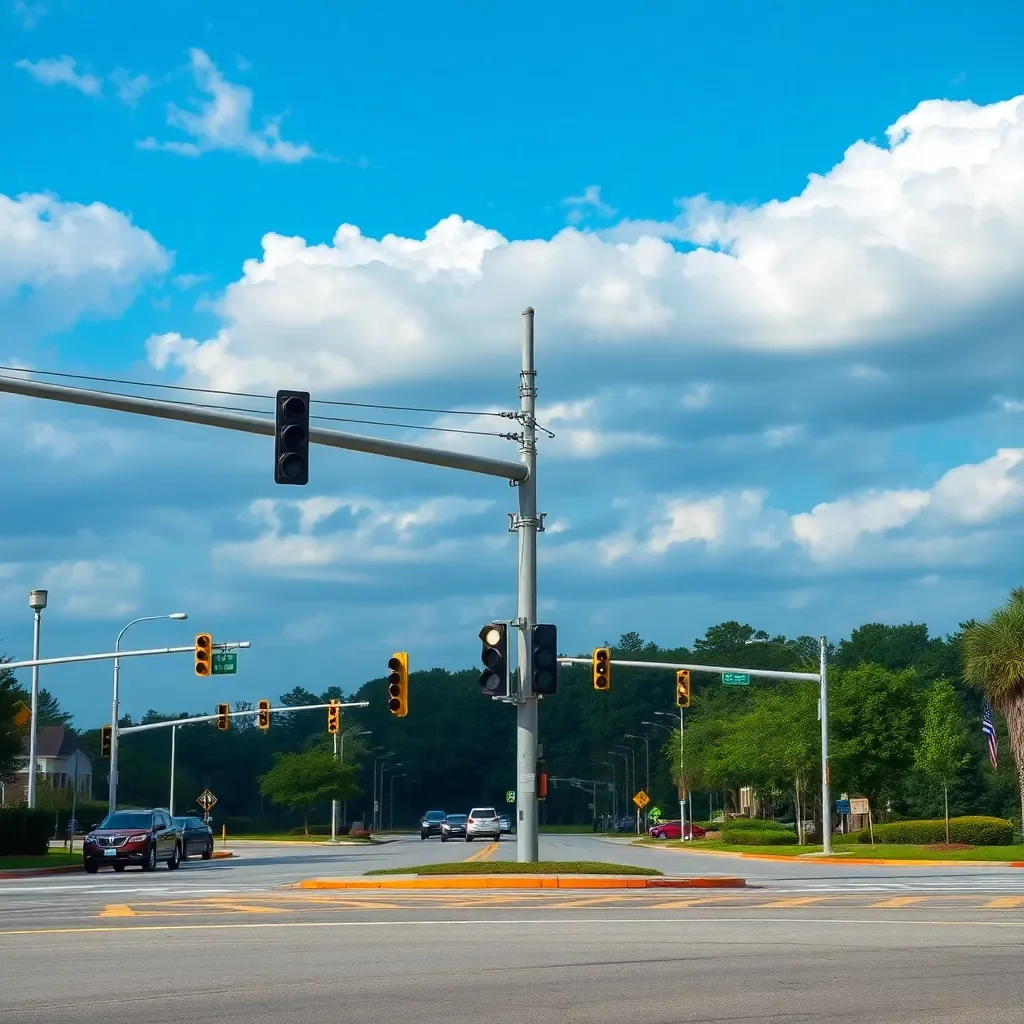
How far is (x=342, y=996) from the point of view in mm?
10695

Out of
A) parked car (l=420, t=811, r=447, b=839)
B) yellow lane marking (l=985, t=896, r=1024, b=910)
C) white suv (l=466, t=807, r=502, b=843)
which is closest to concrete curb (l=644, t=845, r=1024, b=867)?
yellow lane marking (l=985, t=896, r=1024, b=910)

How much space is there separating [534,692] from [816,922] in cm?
937

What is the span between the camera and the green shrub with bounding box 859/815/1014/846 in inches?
2010

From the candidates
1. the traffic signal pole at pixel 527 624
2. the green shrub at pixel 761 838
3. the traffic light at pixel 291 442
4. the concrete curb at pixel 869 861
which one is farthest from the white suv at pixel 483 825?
the traffic light at pixel 291 442

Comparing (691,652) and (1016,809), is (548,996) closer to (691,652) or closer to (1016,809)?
(1016,809)

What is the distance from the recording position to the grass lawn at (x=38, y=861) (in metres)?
41.0

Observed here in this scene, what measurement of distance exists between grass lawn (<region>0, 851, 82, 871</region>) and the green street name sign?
748 cm

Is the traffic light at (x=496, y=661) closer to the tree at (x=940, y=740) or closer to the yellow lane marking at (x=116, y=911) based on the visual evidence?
the yellow lane marking at (x=116, y=911)

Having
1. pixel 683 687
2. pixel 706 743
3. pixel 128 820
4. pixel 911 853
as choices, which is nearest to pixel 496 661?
pixel 128 820

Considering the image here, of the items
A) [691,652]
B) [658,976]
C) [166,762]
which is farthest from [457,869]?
[691,652]

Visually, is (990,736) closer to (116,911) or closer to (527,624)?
(527,624)

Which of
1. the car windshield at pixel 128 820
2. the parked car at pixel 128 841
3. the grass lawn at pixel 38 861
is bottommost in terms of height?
the grass lawn at pixel 38 861

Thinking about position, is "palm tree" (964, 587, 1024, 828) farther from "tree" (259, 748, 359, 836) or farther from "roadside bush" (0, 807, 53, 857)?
"tree" (259, 748, 359, 836)

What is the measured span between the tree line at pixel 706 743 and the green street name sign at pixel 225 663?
6983 mm
